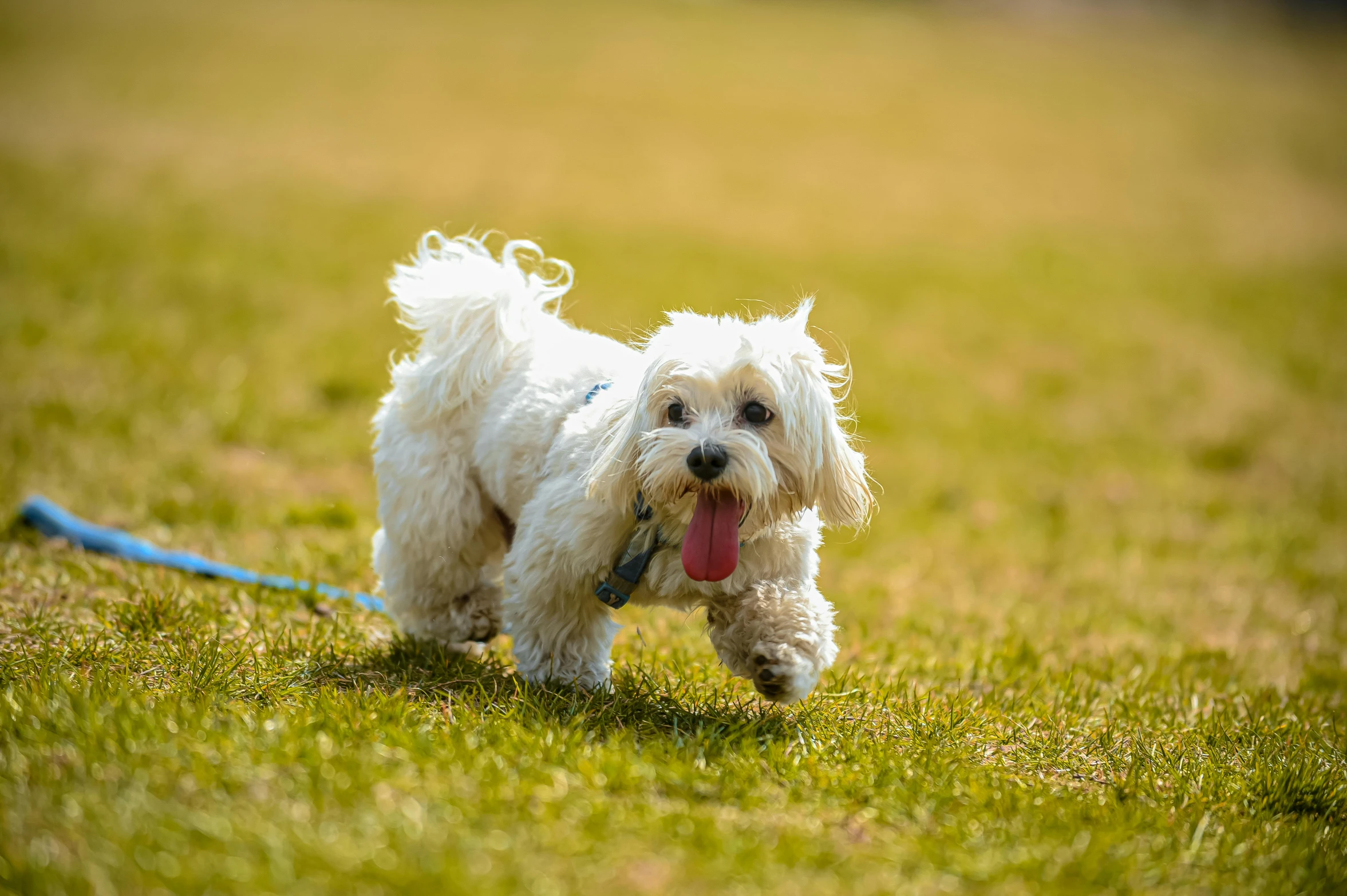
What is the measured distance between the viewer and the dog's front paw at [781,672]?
395 centimetres

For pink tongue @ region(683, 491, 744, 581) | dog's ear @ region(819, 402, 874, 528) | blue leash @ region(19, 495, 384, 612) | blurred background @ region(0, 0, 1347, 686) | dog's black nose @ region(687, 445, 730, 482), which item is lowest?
blue leash @ region(19, 495, 384, 612)

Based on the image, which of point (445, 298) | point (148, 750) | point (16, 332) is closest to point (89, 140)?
point (16, 332)

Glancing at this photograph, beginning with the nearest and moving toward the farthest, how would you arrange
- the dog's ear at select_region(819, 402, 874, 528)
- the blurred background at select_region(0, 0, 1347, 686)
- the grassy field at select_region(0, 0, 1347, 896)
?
1. the grassy field at select_region(0, 0, 1347, 896)
2. the dog's ear at select_region(819, 402, 874, 528)
3. the blurred background at select_region(0, 0, 1347, 686)

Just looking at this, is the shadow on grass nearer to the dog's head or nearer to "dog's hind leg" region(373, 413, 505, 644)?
"dog's hind leg" region(373, 413, 505, 644)

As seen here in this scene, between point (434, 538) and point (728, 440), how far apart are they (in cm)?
155

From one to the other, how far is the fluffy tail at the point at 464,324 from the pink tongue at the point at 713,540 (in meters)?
1.35

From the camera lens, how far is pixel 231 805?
3049 millimetres

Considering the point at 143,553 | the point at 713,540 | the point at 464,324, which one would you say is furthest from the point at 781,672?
the point at 143,553

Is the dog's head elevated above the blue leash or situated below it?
above

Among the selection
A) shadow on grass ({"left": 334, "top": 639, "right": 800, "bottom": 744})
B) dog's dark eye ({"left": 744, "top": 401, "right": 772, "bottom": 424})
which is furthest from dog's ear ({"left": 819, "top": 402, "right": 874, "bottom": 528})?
shadow on grass ({"left": 334, "top": 639, "right": 800, "bottom": 744})

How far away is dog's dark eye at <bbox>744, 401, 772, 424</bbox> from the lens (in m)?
3.96

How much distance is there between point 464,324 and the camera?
4895 millimetres

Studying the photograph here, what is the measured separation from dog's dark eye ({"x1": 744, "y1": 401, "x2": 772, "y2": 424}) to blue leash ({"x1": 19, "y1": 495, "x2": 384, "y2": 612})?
2.23 m

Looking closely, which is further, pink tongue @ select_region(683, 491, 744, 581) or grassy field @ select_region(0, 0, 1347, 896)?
pink tongue @ select_region(683, 491, 744, 581)
